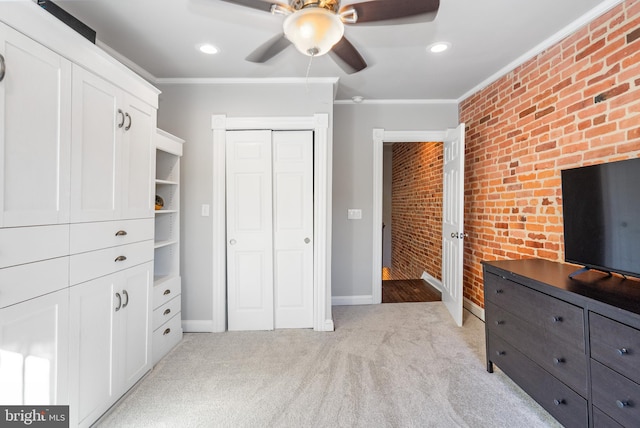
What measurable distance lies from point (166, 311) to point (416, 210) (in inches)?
159

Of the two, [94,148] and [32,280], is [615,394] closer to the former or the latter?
[32,280]

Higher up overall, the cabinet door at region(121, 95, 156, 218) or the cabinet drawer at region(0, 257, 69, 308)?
the cabinet door at region(121, 95, 156, 218)

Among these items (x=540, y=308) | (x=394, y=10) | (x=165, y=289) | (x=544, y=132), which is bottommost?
(x=165, y=289)

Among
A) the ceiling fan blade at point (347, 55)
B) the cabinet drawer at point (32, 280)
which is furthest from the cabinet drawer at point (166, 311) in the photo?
the ceiling fan blade at point (347, 55)

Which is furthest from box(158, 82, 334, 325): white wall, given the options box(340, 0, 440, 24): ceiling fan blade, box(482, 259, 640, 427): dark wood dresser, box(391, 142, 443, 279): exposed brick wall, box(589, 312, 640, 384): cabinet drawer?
box(589, 312, 640, 384): cabinet drawer

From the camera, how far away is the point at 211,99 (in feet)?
8.88

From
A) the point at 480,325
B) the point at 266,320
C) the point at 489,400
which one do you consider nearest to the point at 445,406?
the point at 489,400

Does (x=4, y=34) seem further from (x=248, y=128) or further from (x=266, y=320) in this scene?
(x=266, y=320)

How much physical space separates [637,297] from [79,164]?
2784mm

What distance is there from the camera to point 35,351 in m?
1.19

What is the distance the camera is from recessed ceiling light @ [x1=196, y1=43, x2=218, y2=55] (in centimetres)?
214

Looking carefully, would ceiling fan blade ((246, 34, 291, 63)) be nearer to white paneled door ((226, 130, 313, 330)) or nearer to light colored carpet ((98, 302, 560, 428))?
white paneled door ((226, 130, 313, 330))

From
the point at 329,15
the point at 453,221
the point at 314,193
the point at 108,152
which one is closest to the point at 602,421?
the point at 453,221

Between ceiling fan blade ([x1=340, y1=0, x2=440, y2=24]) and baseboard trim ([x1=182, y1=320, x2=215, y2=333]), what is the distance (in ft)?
9.09
